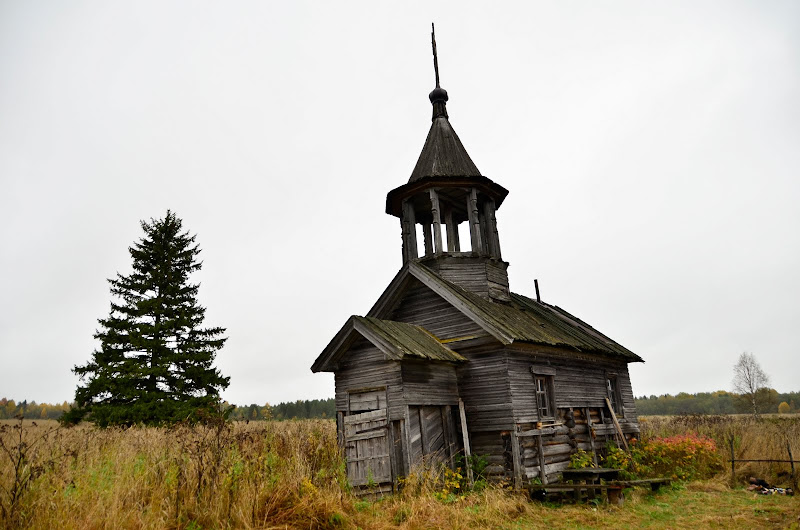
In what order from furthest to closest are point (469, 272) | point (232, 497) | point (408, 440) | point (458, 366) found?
point (469, 272), point (458, 366), point (408, 440), point (232, 497)

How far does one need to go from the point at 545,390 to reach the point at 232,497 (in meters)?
10.6

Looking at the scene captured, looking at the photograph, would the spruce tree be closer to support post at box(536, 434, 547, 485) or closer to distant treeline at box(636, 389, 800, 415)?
support post at box(536, 434, 547, 485)

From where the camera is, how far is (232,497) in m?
6.29

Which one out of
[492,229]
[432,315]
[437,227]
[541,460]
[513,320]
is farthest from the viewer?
[492,229]

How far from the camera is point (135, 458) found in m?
7.40

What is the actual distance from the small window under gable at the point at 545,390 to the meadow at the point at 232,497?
2962 mm

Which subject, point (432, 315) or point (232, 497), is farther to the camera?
point (432, 315)

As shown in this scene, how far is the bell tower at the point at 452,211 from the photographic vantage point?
16.3 metres

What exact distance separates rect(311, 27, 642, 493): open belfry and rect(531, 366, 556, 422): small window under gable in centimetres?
4

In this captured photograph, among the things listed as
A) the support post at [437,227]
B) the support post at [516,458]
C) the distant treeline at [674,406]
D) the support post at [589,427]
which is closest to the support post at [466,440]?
the support post at [516,458]

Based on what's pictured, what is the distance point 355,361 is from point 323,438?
2.68 meters

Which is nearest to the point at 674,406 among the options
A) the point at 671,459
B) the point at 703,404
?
the point at 703,404

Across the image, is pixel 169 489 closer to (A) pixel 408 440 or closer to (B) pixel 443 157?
(A) pixel 408 440

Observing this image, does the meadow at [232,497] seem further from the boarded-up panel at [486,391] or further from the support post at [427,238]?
the support post at [427,238]
